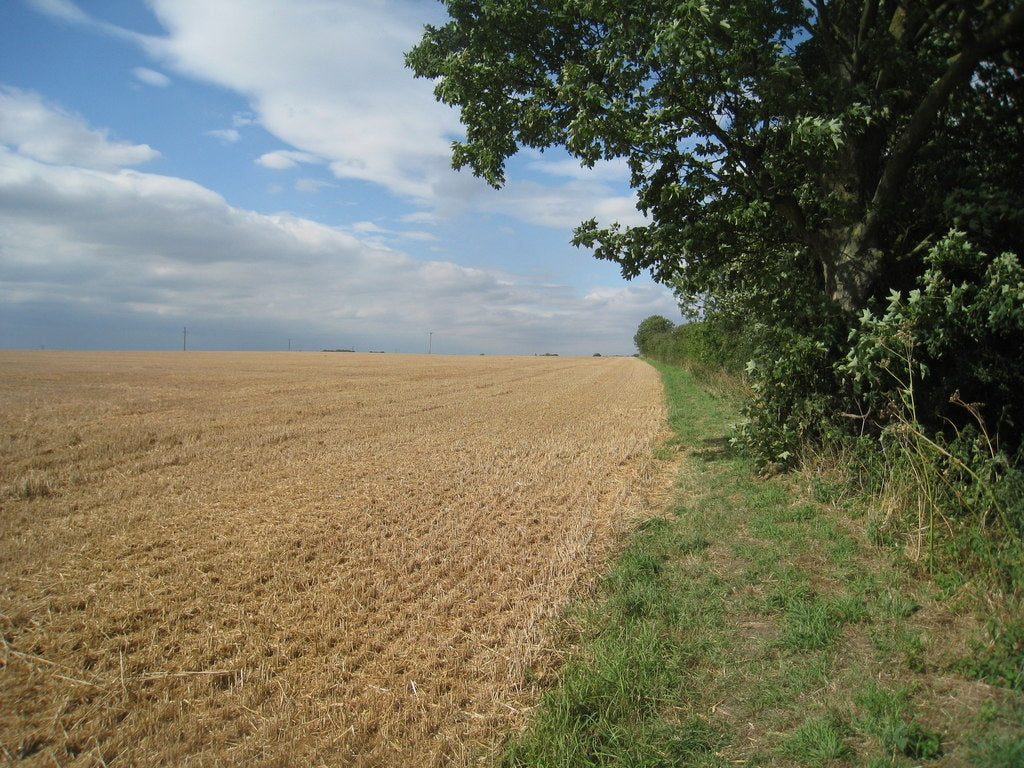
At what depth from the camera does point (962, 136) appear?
25.4 ft

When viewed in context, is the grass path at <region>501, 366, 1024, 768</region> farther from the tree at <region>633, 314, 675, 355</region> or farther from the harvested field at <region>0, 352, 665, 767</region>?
the tree at <region>633, 314, 675, 355</region>

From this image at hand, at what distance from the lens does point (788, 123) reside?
7.88 meters

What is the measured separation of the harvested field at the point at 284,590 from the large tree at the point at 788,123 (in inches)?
165

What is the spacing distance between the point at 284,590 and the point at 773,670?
3.97 metres

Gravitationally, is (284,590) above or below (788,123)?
below

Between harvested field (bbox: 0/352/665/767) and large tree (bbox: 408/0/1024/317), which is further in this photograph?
large tree (bbox: 408/0/1024/317)

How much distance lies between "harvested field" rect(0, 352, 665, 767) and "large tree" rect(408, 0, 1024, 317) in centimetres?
419

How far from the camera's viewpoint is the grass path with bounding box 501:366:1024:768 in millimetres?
2943

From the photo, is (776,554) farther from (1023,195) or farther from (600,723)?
(1023,195)

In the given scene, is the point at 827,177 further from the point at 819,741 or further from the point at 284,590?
the point at 284,590

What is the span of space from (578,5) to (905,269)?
616cm

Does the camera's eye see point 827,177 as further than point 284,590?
Yes

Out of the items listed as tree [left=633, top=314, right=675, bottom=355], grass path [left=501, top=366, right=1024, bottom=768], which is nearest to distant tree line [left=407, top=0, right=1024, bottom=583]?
grass path [left=501, top=366, right=1024, bottom=768]

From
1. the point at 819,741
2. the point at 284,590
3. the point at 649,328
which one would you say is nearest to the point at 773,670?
the point at 819,741
